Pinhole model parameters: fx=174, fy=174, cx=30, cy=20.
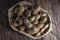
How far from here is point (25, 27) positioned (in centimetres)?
81

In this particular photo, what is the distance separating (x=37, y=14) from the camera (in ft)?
2.72

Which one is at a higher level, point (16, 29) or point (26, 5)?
point (26, 5)

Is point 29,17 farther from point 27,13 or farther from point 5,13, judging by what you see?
point 5,13

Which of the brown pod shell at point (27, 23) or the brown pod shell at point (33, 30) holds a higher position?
the brown pod shell at point (27, 23)

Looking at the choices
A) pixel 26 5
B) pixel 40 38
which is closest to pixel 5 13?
pixel 26 5

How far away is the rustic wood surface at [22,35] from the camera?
843mm

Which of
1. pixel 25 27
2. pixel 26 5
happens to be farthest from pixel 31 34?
pixel 26 5

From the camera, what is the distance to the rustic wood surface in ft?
2.77

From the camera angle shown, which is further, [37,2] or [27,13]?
[37,2]

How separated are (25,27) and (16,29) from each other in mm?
43

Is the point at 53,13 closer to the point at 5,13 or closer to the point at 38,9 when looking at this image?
the point at 38,9

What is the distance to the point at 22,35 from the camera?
843 mm

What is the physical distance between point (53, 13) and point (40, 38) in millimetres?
160

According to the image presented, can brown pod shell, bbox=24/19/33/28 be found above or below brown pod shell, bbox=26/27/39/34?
above
